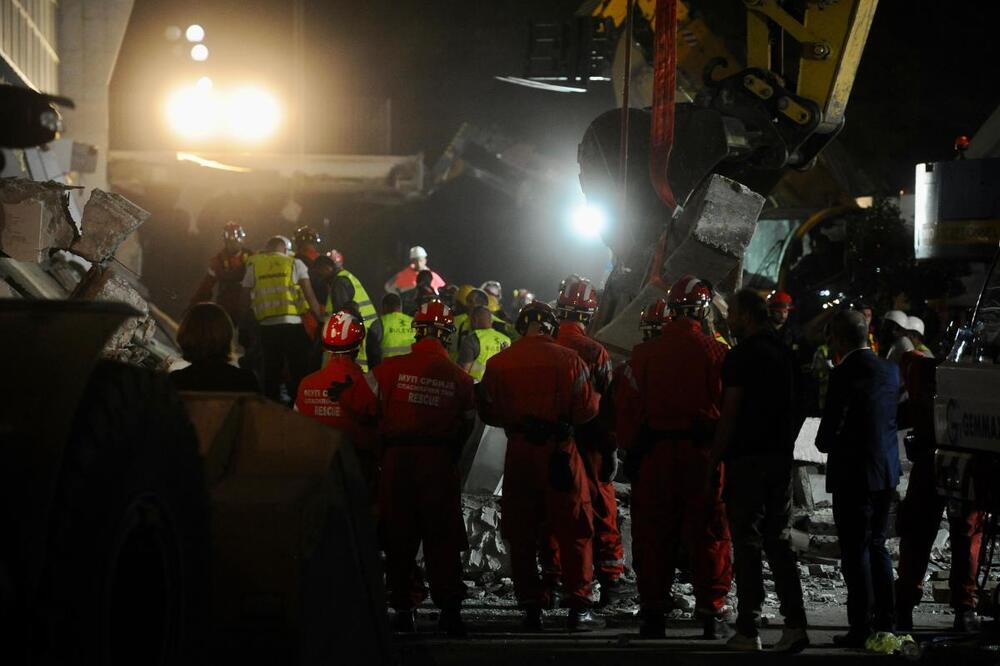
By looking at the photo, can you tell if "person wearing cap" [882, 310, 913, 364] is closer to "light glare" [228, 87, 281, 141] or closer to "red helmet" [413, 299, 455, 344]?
"red helmet" [413, 299, 455, 344]

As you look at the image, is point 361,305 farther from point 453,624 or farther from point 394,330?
point 453,624

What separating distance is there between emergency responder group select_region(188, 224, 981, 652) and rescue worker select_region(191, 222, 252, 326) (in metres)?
6.54

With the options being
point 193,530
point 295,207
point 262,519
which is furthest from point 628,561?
point 295,207

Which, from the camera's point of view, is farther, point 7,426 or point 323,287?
point 323,287

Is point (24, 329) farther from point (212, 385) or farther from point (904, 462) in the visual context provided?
point (904, 462)

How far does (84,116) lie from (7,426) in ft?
78.1

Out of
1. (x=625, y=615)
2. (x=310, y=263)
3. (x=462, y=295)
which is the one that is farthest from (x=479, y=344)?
(x=625, y=615)

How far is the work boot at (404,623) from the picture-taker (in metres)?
8.52

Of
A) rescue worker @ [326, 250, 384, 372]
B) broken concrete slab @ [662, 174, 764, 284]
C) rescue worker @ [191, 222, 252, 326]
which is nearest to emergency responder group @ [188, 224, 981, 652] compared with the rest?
broken concrete slab @ [662, 174, 764, 284]

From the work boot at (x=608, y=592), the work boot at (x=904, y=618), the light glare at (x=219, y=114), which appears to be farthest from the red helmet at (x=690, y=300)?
the light glare at (x=219, y=114)

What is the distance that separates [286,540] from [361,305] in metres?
9.41

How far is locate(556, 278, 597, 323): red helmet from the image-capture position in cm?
1004

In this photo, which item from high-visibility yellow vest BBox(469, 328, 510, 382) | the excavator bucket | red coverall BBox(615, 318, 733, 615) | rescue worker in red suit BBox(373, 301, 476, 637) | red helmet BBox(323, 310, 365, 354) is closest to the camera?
the excavator bucket

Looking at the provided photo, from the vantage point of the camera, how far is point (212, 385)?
7.12 m
